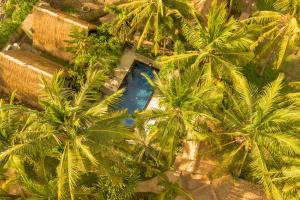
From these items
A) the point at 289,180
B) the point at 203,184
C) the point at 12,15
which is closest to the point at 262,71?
the point at 203,184

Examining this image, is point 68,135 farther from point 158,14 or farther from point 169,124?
point 158,14

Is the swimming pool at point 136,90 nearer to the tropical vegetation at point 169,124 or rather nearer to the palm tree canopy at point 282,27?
the tropical vegetation at point 169,124

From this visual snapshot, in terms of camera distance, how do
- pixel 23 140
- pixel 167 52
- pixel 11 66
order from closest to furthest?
pixel 23 140
pixel 11 66
pixel 167 52

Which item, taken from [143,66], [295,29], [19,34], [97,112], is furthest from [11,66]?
[295,29]

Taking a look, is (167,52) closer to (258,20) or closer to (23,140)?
(258,20)

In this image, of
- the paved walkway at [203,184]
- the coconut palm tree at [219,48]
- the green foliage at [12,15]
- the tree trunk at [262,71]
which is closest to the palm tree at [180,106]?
the coconut palm tree at [219,48]

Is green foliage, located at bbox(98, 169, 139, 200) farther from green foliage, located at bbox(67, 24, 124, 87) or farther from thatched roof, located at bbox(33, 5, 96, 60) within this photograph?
thatched roof, located at bbox(33, 5, 96, 60)
